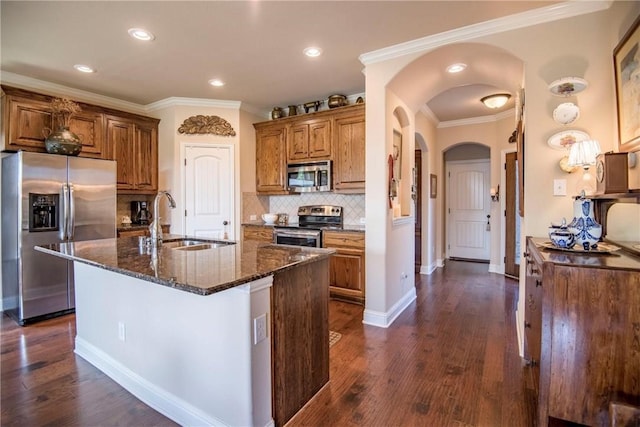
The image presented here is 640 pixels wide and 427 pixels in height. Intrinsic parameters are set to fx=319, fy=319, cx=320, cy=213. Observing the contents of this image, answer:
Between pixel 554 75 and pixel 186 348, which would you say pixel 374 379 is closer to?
pixel 186 348

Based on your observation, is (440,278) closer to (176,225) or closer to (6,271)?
(176,225)

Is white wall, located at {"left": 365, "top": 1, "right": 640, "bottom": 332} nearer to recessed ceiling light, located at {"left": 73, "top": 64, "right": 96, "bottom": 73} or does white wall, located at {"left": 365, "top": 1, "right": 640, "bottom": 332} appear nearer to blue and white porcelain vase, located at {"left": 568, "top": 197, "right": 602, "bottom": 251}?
blue and white porcelain vase, located at {"left": 568, "top": 197, "right": 602, "bottom": 251}

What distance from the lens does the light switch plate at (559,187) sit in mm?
2393

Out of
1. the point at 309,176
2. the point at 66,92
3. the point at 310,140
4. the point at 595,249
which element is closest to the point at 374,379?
the point at 595,249

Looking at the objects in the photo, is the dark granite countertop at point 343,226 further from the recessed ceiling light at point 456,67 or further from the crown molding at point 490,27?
the recessed ceiling light at point 456,67

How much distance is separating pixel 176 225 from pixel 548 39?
15.2 feet

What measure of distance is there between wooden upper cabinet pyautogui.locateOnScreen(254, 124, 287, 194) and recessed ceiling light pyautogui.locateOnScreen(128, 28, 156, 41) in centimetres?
217

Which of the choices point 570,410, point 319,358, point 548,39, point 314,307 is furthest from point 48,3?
point 570,410

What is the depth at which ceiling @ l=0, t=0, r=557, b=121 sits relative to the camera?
239cm

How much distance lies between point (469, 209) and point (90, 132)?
6.71 metres

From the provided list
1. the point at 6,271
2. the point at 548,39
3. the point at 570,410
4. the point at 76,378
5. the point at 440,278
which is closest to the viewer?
the point at 570,410

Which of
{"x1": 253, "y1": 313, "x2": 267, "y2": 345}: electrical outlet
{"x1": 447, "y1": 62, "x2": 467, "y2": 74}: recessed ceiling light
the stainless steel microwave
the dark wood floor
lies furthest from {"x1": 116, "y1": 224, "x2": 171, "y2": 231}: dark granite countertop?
{"x1": 447, "y1": 62, "x2": 467, "y2": 74}: recessed ceiling light

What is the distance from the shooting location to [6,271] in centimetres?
354

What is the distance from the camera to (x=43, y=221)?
11.2 feet
